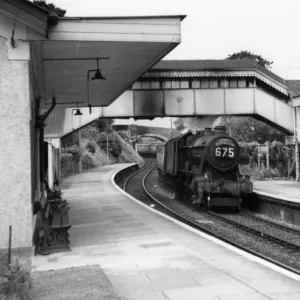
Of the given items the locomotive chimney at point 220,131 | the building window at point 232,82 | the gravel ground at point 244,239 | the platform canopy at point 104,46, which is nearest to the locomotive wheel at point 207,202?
the gravel ground at point 244,239

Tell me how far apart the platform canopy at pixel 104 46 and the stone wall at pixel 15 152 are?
725 millimetres

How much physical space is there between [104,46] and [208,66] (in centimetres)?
1497

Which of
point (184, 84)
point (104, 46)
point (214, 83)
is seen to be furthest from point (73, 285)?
point (214, 83)

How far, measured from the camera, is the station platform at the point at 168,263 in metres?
5.30

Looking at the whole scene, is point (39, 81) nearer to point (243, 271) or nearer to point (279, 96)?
point (243, 271)

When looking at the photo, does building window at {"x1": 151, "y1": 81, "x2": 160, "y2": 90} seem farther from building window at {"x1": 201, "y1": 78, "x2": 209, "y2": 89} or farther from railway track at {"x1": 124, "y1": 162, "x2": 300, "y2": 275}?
railway track at {"x1": 124, "y1": 162, "x2": 300, "y2": 275}

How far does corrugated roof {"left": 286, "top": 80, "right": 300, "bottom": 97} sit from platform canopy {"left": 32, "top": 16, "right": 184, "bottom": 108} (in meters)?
13.9

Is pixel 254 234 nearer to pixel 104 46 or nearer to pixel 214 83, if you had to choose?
pixel 104 46

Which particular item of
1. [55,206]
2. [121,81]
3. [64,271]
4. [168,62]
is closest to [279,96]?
[168,62]

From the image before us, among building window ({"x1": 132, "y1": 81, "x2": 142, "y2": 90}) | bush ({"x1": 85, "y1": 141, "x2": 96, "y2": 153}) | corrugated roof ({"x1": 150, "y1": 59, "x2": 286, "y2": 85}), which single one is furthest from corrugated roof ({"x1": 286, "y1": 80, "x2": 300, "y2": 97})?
bush ({"x1": 85, "y1": 141, "x2": 96, "y2": 153})

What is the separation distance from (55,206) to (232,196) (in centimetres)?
882

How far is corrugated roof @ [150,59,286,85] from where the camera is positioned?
70.7 ft

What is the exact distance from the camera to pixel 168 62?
22844mm

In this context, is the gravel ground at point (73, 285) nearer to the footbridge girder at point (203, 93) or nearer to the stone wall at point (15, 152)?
the stone wall at point (15, 152)
